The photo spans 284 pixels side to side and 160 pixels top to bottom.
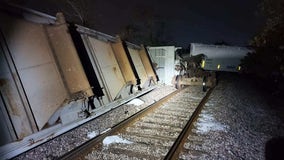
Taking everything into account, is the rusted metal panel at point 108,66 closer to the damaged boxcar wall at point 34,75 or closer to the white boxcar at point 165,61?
the damaged boxcar wall at point 34,75

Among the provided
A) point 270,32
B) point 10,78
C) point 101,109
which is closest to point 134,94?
point 101,109

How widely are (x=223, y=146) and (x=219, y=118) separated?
2.30m

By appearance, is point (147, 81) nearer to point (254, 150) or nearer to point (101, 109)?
point (101, 109)

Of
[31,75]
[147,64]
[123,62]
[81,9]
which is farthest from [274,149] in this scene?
[81,9]

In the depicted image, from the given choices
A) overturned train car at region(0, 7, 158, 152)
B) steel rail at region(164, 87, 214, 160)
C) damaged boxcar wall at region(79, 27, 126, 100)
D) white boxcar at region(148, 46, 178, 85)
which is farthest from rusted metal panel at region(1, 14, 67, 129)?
white boxcar at region(148, 46, 178, 85)

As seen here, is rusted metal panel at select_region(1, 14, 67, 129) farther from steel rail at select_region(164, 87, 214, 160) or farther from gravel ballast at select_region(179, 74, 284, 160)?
gravel ballast at select_region(179, 74, 284, 160)

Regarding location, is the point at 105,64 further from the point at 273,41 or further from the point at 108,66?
the point at 273,41

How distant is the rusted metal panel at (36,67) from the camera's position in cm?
404

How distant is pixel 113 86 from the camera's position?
6930 mm

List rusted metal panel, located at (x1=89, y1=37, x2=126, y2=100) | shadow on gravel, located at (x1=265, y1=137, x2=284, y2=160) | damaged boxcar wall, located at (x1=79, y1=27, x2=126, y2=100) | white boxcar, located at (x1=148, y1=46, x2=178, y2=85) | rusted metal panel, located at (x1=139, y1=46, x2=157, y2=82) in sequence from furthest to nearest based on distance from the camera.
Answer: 1. white boxcar, located at (x1=148, y1=46, x2=178, y2=85)
2. rusted metal panel, located at (x1=139, y1=46, x2=157, y2=82)
3. rusted metal panel, located at (x1=89, y1=37, x2=126, y2=100)
4. damaged boxcar wall, located at (x1=79, y1=27, x2=126, y2=100)
5. shadow on gravel, located at (x1=265, y1=137, x2=284, y2=160)

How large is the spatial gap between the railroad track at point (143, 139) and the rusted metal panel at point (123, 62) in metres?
1.60

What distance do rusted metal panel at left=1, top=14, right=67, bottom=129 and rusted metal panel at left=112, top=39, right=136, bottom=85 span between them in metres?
3.41

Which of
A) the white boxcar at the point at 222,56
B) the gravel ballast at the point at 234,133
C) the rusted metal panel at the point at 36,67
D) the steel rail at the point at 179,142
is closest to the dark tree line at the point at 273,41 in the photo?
the gravel ballast at the point at 234,133

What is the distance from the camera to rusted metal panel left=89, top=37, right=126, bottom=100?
22.1 ft
